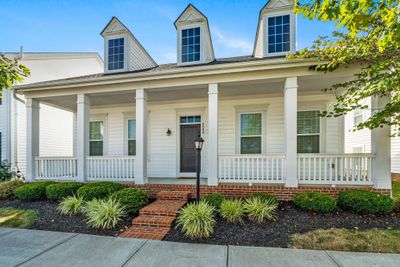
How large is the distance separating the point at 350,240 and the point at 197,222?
2.76 m

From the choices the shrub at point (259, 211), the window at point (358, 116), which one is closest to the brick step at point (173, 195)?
the shrub at point (259, 211)

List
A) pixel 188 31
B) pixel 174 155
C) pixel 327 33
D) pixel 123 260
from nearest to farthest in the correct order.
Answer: pixel 123 260
pixel 327 33
pixel 188 31
pixel 174 155

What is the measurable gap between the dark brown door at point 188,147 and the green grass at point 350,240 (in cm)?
480

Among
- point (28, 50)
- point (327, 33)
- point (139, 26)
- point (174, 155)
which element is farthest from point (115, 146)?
point (327, 33)

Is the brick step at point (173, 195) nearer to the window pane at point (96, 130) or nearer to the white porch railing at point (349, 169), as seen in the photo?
the white porch railing at point (349, 169)

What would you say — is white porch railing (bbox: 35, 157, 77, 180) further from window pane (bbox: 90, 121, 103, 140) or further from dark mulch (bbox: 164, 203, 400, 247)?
dark mulch (bbox: 164, 203, 400, 247)

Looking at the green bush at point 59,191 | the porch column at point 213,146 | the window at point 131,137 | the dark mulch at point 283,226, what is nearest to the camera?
the dark mulch at point 283,226

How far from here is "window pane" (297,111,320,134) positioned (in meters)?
7.29

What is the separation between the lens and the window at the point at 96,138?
919cm

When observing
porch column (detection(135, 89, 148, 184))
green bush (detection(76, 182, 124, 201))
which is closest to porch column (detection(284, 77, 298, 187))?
porch column (detection(135, 89, 148, 184))

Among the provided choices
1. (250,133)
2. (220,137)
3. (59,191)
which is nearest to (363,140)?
(250,133)

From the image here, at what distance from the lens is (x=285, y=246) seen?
12.3 ft

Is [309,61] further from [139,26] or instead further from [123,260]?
[139,26]

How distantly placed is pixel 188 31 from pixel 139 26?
254cm
